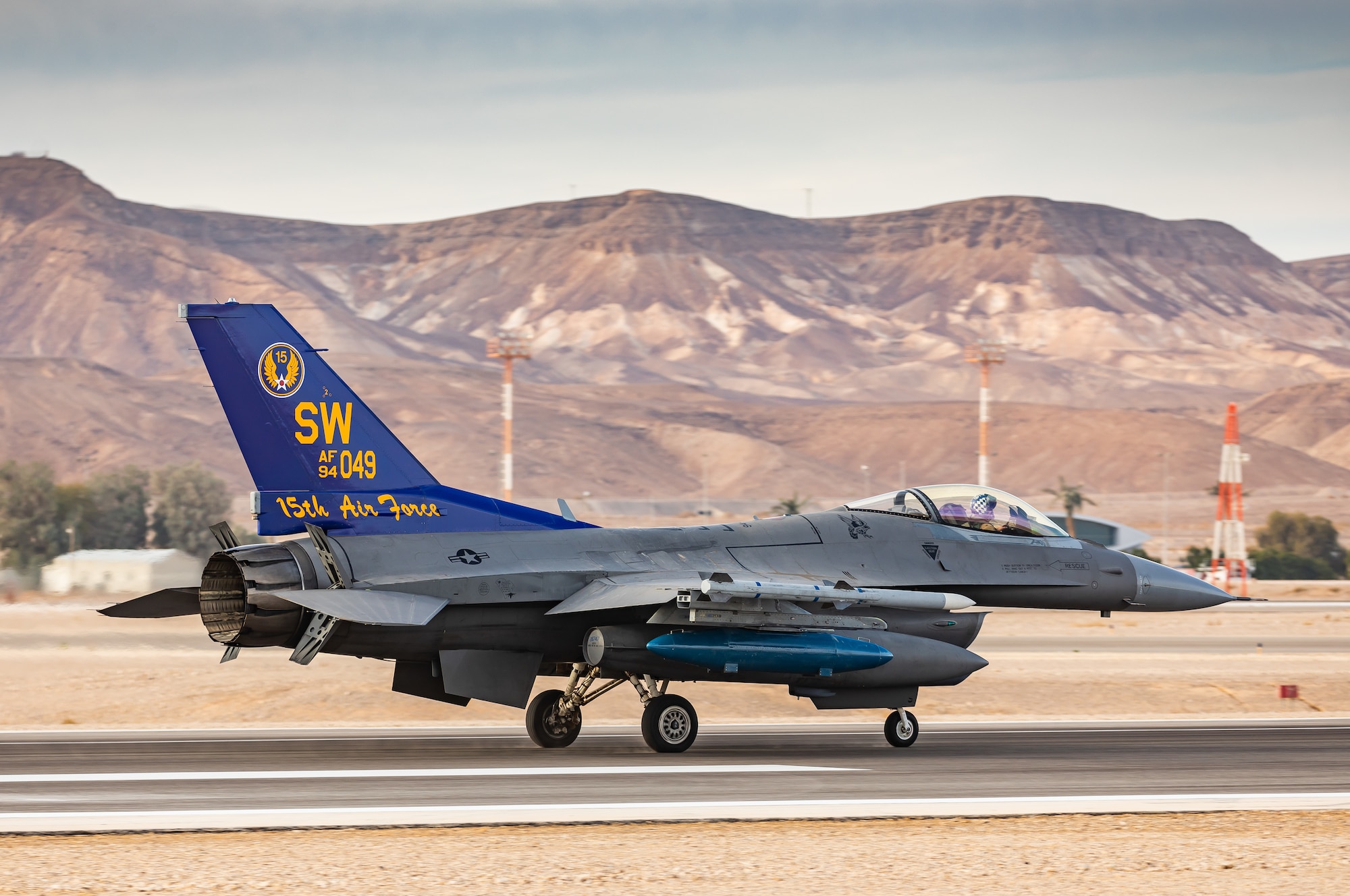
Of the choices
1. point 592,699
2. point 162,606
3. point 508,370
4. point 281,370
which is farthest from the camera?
point 508,370

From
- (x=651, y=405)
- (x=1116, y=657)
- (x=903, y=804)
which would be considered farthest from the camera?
(x=651, y=405)

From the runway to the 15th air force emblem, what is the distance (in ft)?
14.0

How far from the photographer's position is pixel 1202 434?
166m

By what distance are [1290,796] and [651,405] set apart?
16815 centimetres

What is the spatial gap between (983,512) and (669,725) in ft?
17.6

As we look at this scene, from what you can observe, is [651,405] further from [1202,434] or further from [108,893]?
[108,893]

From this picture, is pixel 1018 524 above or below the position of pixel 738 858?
above

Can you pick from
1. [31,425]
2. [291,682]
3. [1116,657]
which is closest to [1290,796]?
[291,682]

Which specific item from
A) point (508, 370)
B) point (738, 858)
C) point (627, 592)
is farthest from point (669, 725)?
point (508, 370)

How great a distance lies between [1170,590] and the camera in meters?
20.3

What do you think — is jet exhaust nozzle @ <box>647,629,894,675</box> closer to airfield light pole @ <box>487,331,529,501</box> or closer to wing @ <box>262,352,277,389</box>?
wing @ <box>262,352,277,389</box>

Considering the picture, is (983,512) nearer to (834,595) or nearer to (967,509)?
(967,509)

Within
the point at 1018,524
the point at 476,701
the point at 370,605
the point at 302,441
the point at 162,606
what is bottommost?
the point at 476,701

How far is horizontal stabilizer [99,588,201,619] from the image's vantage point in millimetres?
16953
